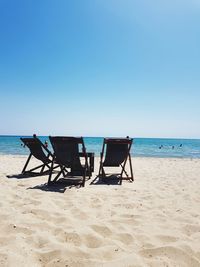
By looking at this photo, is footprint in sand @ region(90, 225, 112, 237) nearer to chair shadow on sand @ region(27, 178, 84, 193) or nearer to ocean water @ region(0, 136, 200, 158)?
chair shadow on sand @ region(27, 178, 84, 193)

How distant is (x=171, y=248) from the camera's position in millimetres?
2607

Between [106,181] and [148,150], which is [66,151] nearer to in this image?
[106,181]

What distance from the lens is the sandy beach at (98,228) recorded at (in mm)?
2377

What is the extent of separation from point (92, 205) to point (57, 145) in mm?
2288

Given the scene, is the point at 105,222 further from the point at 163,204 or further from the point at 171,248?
the point at 163,204

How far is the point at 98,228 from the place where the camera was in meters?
3.09

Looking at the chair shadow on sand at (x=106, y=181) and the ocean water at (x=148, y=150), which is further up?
the chair shadow on sand at (x=106, y=181)

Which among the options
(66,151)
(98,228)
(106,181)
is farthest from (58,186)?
(98,228)

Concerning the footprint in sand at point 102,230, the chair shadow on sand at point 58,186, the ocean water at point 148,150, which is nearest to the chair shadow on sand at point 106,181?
the chair shadow on sand at point 58,186

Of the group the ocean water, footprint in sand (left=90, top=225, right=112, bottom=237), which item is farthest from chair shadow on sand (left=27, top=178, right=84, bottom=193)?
the ocean water

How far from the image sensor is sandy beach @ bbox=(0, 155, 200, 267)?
7.80 ft

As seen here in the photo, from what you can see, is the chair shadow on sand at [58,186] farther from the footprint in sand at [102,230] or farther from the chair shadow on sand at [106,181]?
the footprint in sand at [102,230]

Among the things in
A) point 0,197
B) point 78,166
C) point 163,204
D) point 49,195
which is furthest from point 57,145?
point 163,204

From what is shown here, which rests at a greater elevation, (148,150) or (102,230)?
(102,230)
